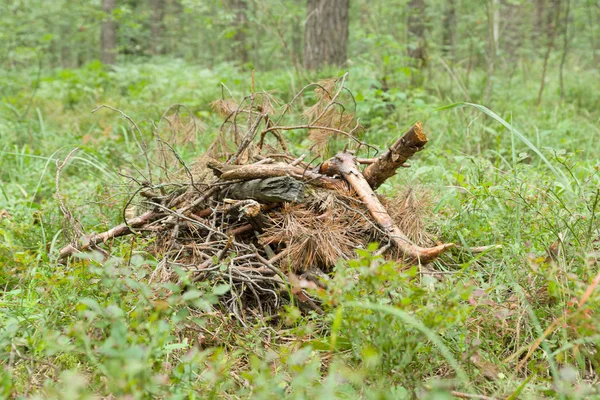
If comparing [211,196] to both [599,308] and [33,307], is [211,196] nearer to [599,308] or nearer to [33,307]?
[33,307]

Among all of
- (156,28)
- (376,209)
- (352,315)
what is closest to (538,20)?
(156,28)

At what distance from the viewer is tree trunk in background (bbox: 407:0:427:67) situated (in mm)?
6660

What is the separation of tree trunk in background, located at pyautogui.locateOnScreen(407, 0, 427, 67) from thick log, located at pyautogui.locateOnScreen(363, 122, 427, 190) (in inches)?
164

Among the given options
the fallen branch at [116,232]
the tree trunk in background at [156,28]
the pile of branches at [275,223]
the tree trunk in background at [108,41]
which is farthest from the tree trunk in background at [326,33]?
the tree trunk in background at [156,28]

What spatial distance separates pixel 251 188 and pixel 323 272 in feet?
1.83

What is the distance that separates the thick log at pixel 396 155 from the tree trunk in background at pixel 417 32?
4167 mm

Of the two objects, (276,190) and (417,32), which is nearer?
(276,190)

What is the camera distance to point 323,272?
2260mm

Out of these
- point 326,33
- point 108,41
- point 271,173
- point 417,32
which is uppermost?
point 326,33

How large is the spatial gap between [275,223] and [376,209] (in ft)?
1.64

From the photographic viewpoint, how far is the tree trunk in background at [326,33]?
626 cm

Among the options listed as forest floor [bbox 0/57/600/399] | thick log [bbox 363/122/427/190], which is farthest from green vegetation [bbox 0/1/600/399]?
thick log [bbox 363/122/427/190]

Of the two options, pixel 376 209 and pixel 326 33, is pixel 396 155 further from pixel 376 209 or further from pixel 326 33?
pixel 326 33

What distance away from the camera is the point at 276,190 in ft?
7.77
